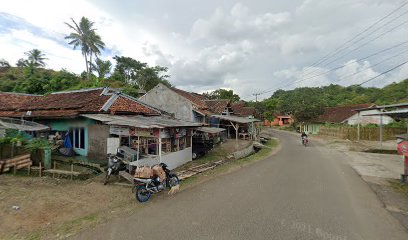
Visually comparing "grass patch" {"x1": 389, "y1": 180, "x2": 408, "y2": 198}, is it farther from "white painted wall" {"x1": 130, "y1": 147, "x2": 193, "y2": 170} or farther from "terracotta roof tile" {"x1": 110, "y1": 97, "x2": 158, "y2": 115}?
"terracotta roof tile" {"x1": 110, "y1": 97, "x2": 158, "y2": 115}

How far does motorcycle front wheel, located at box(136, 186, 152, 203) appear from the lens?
7.61 meters

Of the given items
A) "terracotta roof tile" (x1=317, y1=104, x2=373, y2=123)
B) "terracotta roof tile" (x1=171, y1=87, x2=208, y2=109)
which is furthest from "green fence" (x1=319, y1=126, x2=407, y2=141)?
"terracotta roof tile" (x1=171, y1=87, x2=208, y2=109)

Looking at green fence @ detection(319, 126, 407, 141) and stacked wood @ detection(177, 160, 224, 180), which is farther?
green fence @ detection(319, 126, 407, 141)

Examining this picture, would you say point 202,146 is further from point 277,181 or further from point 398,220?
point 398,220

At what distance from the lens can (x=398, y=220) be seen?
640 cm

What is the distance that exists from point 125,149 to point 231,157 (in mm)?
8747

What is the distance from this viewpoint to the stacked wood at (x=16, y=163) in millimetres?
10648

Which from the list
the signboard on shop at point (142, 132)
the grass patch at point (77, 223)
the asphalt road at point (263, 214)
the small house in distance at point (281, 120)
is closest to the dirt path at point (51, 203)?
the grass patch at point (77, 223)

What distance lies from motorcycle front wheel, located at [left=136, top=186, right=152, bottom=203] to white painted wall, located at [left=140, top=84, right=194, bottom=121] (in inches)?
715

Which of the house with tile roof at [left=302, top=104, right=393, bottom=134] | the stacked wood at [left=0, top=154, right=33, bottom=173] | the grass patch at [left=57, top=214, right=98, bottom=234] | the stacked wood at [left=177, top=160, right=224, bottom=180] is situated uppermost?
the house with tile roof at [left=302, top=104, right=393, bottom=134]

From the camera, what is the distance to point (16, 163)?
1091 cm

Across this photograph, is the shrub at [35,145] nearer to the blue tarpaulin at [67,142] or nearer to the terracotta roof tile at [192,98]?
the blue tarpaulin at [67,142]

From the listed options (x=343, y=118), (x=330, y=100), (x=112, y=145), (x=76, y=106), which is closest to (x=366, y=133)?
(x=343, y=118)

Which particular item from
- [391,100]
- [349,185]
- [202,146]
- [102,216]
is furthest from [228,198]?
[391,100]
